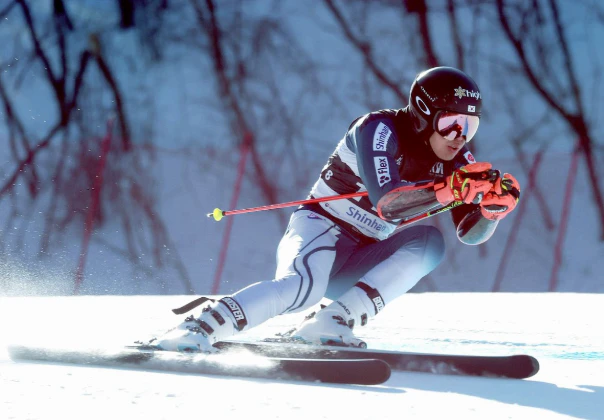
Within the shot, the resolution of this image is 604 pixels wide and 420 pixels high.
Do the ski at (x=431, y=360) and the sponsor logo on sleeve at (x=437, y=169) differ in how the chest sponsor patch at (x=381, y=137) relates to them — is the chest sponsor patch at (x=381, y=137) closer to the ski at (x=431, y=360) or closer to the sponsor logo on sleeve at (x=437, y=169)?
the sponsor logo on sleeve at (x=437, y=169)

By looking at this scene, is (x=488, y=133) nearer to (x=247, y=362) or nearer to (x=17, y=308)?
(x=17, y=308)

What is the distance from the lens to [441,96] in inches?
116

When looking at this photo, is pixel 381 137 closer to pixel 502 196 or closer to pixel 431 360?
pixel 502 196

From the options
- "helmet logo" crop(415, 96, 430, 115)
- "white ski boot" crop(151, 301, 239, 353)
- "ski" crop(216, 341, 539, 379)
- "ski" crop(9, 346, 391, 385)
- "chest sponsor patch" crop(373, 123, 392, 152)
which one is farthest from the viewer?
"helmet logo" crop(415, 96, 430, 115)

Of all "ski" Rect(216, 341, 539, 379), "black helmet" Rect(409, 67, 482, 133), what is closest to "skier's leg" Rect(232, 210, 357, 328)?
"ski" Rect(216, 341, 539, 379)

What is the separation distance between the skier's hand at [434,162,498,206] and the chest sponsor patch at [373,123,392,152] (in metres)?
0.30

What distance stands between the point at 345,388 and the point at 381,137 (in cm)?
96

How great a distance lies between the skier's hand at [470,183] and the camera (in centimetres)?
261

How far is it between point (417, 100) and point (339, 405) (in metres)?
1.36

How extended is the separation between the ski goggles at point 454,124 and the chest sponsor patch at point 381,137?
0.60 ft

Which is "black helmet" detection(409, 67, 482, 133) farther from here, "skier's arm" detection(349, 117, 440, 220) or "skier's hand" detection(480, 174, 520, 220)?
"skier's hand" detection(480, 174, 520, 220)

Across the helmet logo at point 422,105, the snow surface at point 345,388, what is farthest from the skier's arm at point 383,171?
the snow surface at point 345,388

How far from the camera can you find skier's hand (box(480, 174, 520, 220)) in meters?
2.68

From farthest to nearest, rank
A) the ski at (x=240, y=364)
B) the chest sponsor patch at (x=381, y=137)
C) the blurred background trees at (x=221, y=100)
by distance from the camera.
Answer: the blurred background trees at (x=221, y=100) < the chest sponsor patch at (x=381, y=137) < the ski at (x=240, y=364)
